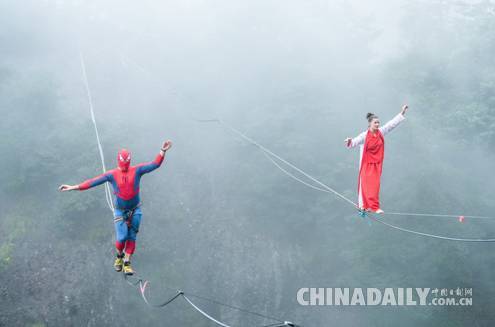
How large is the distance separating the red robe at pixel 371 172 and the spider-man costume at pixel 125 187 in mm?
3850

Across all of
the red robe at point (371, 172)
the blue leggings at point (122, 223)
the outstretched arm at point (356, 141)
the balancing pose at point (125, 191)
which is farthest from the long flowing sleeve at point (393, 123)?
the blue leggings at point (122, 223)

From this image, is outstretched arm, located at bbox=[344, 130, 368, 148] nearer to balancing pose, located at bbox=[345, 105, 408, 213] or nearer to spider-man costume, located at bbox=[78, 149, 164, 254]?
balancing pose, located at bbox=[345, 105, 408, 213]

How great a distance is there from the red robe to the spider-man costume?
3.85 m

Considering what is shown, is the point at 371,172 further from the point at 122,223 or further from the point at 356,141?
the point at 122,223

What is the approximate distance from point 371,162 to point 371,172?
197 mm

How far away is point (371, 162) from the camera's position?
8.48 metres

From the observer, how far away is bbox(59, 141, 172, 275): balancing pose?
7.82 meters

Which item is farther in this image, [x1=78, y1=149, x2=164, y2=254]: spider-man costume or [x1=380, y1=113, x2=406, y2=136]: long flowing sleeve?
[x1=380, y1=113, x2=406, y2=136]: long flowing sleeve

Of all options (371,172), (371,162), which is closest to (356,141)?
(371,162)

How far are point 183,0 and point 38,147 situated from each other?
744 inches

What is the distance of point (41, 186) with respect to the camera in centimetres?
2103

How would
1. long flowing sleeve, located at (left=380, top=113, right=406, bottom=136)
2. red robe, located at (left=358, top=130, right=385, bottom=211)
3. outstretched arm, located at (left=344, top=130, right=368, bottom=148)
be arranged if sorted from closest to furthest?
1. long flowing sleeve, located at (left=380, top=113, right=406, bottom=136)
2. outstretched arm, located at (left=344, top=130, right=368, bottom=148)
3. red robe, located at (left=358, top=130, right=385, bottom=211)

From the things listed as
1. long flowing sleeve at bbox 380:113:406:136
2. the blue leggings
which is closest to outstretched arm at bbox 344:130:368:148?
long flowing sleeve at bbox 380:113:406:136

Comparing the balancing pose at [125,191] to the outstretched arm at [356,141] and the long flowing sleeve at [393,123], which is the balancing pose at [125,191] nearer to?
the outstretched arm at [356,141]
